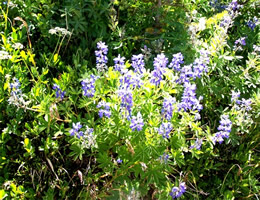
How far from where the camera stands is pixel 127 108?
2.26 metres

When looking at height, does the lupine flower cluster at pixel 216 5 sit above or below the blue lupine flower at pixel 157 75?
above

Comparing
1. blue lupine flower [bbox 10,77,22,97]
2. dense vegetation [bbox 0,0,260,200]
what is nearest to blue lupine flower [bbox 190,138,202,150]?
dense vegetation [bbox 0,0,260,200]

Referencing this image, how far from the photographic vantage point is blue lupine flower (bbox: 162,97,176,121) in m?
2.22

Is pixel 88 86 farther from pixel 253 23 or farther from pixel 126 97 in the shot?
pixel 253 23

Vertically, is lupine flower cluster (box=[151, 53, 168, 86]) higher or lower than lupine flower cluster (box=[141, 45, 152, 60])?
higher

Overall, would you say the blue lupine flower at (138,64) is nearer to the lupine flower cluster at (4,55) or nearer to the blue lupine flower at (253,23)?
the lupine flower cluster at (4,55)

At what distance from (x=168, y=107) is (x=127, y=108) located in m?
0.26

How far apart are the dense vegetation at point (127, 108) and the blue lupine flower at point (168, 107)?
2 centimetres

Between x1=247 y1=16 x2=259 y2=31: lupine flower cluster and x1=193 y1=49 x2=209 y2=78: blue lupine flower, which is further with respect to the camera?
x1=247 y1=16 x2=259 y2=31: lupine flower cluster

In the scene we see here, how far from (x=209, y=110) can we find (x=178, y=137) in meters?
0.87

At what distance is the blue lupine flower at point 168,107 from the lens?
2223 millimetres

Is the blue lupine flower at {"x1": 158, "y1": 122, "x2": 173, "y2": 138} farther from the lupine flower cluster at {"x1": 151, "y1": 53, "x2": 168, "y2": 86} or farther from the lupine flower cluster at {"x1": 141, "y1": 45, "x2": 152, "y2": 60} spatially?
the lupine flower cluster at {"x1": 141, "y1": 45, "x2": 152, "y2": 60}

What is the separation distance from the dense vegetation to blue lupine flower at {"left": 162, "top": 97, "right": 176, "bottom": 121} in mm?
20

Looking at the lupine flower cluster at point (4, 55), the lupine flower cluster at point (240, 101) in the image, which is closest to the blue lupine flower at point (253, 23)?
the lupine flower cluster at point (240, 101)
